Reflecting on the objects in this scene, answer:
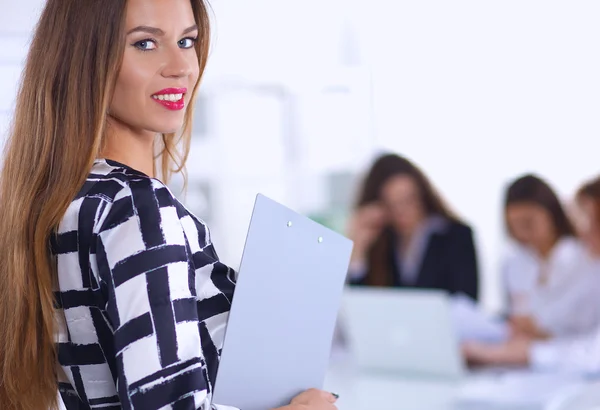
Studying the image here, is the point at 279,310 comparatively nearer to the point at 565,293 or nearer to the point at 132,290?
the point at 132,290

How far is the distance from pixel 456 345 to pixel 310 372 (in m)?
1.81

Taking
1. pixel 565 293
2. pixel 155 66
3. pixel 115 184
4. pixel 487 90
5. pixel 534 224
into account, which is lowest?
pixel 565 293

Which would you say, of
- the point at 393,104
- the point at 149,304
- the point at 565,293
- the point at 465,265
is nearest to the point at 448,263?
the point at 465,265

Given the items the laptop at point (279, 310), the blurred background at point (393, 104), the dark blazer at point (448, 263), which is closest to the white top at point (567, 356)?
the dark blazer at point (448, 263)

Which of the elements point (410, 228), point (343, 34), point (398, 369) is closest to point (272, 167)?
point (343, 34)

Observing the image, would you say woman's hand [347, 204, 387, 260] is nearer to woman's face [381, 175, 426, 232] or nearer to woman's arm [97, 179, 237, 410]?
woman's face [381, 175, 426, 232]

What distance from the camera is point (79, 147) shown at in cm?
104

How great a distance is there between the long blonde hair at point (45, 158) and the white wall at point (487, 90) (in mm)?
5085

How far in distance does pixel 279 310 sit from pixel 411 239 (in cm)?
288

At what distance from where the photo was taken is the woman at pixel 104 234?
3.10 feet

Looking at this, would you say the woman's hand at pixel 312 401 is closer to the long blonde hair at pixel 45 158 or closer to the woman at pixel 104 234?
the woman at pixel 104 234

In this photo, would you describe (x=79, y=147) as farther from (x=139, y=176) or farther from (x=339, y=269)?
(x=339, y=269)

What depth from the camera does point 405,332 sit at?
2977 mm

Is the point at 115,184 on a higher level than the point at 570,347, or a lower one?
higher
